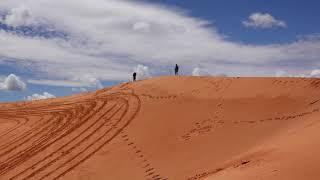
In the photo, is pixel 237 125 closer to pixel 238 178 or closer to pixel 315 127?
pixel 315 127

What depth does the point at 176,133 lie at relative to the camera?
613 inches

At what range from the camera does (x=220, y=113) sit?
16969 mm

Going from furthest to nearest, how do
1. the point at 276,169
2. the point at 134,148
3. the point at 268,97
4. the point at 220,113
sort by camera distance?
the point at 268,97
the point at 220,113
the point at 134,148
the point at 276,169

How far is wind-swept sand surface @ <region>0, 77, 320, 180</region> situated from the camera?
1034cm

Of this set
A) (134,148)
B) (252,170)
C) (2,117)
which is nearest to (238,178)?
(252,170)

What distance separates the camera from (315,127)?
11.0m

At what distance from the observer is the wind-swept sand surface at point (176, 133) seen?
10.3 m

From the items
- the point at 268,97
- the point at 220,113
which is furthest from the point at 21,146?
the point at 268,97

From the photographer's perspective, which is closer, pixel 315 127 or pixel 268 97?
pixel 315 127

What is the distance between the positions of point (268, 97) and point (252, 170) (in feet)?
31.7

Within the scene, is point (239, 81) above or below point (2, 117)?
above

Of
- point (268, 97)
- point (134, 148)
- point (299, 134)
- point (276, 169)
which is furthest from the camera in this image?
point (268, 97)

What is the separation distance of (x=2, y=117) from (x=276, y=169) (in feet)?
52.7

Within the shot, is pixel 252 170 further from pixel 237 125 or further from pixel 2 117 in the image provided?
pixel 2 117
